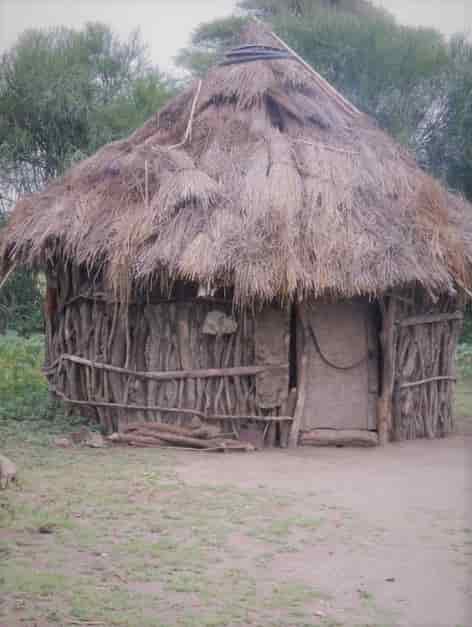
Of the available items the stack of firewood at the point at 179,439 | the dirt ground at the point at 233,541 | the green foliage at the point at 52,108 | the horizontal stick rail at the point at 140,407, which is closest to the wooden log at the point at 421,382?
the dirt ground at the point at 233,541

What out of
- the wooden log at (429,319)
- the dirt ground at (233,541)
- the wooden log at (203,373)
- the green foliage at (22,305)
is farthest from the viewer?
the green foliage at (22,305)

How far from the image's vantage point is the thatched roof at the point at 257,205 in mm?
8367

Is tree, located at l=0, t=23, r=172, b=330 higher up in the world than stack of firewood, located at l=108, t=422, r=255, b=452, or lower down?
higher up

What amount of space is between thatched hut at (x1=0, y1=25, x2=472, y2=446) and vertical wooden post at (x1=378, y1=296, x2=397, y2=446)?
1 cm

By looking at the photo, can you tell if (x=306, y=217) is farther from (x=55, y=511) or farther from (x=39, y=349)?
(x=39, y=349)

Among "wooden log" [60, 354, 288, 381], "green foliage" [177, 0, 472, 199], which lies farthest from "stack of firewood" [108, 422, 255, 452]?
"green foliage" [177, 0, 472, 199]

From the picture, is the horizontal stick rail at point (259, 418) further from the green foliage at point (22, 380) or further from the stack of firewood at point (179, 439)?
the green foliage at point (22, 380)

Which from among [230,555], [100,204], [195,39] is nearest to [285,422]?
[100,204]

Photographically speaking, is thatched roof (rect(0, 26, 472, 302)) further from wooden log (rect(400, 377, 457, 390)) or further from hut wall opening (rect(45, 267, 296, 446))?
wooden log (rect(400, 377, 457, 390))

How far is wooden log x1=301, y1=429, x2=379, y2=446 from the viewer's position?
29.3 ft

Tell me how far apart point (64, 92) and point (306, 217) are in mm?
10698

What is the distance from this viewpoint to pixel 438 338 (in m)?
9.71

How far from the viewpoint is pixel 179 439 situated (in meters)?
8.56

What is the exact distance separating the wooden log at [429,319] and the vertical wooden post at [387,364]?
166mm
